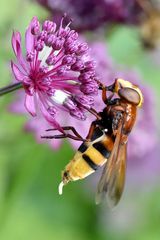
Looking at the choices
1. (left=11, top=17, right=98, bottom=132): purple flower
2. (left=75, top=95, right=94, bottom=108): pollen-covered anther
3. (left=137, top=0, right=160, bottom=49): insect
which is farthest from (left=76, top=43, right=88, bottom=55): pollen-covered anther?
(left=137, top=0, right=160, bottom=49): insect

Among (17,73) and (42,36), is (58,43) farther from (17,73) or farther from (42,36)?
(17,73)

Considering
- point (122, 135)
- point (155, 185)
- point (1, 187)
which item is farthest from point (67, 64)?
point (155, 185)

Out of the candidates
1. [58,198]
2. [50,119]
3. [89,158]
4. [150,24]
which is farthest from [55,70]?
[58,198]

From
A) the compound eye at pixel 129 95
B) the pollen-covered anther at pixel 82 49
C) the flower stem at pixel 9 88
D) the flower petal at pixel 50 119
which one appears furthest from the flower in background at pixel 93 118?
the flower stem at pixel 9 88

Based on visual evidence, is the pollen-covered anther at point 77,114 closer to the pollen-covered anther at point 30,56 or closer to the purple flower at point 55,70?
the purple flower at point 55,70

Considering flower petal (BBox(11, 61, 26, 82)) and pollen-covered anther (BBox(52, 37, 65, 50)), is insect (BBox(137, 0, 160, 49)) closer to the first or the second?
pollen-covered anther (BBox(52, 37, 65, 50))

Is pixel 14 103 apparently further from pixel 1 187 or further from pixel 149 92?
pixel 149 92

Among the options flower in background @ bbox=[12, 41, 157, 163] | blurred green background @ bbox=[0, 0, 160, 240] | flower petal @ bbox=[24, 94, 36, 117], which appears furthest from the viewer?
blurred green background @ bbox=[0, 0, 160, 240]
